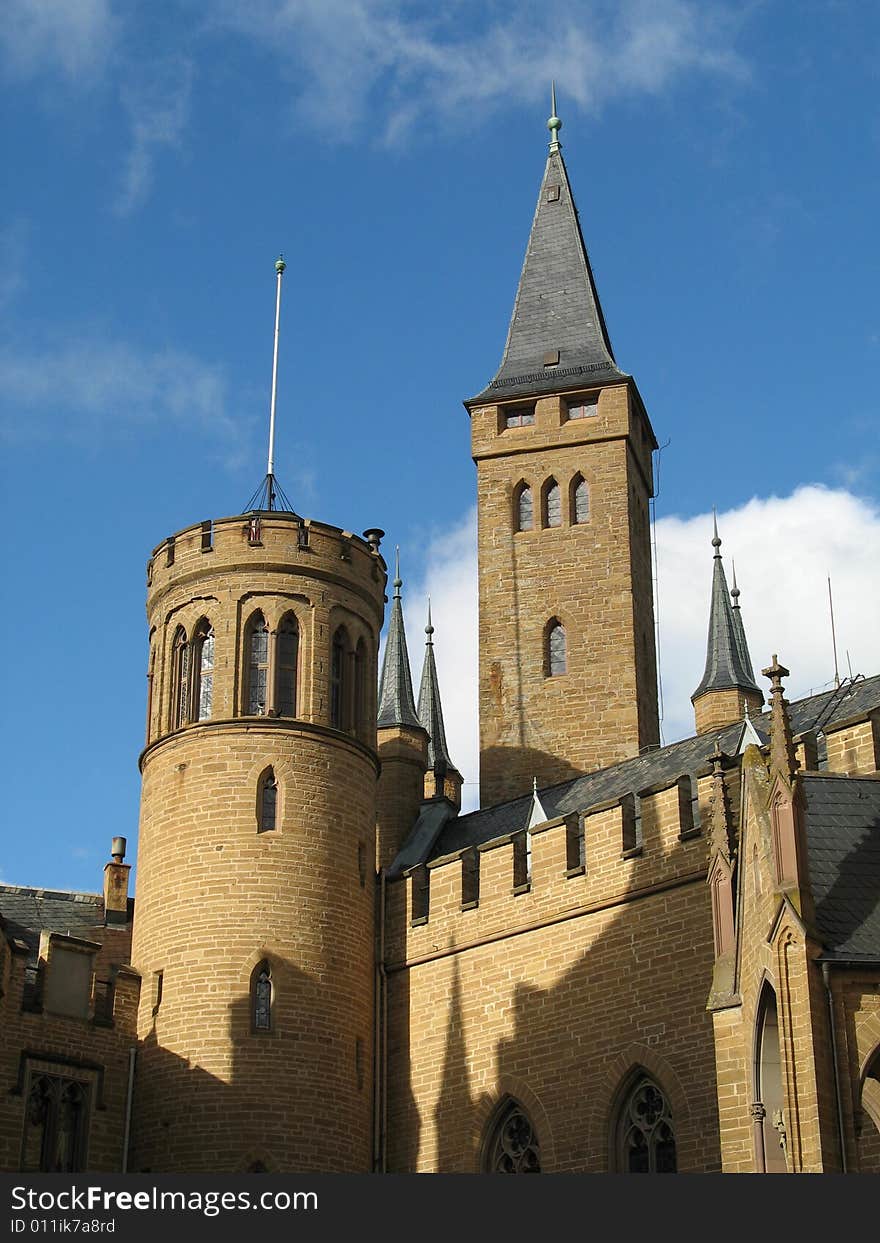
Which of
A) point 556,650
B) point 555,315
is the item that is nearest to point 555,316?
point 555,315

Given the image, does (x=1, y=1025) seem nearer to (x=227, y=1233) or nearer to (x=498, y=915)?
(x=498, y=915)

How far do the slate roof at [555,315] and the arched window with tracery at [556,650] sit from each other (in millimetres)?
5381

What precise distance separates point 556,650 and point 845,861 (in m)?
21.2

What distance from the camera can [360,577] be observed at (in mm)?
35781

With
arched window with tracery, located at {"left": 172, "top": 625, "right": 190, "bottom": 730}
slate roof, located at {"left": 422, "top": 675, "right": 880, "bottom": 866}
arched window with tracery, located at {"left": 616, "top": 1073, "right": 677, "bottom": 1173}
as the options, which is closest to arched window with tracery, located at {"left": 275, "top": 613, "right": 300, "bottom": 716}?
arched window with tracery, located at {"left": 172, "top": 625, "right": 190, "bottom": 730}

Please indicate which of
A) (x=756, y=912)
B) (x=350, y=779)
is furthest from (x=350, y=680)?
(x=756, y=912)

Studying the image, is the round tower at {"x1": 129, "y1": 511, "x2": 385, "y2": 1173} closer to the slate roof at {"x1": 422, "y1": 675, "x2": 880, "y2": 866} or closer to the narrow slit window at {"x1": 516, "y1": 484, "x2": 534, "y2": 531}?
the slate roof at {"x1": 422, "y1": 675, "x2": 880, "y2": 866}

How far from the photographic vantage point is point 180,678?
3459 cm

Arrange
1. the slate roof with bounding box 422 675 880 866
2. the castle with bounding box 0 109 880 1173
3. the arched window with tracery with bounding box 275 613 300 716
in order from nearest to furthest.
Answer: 1. the castle with bounding box 0 109 880 1173
2. the slate roof with bounding box 422 675 880 866
3. the arched window with tracery with bounding box 275 613 300 716

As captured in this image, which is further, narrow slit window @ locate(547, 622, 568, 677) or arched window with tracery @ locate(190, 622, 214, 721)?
narrow slit window @ locate(547, 622, 568, 677)

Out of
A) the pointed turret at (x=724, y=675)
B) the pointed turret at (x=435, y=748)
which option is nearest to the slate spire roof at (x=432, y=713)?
the pointed turret at (x=435, y=748)

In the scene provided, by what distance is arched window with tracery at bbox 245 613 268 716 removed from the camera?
111ft

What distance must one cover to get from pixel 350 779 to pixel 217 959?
398 centimetres

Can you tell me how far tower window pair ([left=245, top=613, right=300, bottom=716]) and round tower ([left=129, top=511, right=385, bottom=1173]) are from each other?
3cm
